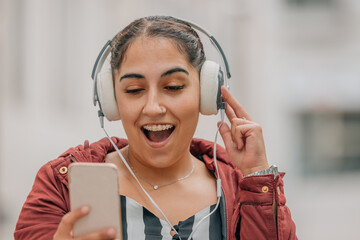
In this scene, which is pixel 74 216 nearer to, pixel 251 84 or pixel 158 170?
pixel 158 170

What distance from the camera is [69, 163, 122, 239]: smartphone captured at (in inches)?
45.2

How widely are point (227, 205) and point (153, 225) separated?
0.26 meters

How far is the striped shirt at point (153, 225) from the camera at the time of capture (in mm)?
1474

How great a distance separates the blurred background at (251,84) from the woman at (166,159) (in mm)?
2836

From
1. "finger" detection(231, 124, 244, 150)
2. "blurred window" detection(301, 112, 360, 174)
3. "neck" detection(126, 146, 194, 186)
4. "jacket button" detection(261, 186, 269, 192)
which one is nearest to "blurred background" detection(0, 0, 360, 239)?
"blurred window" detection(301, 112, 360, 174)

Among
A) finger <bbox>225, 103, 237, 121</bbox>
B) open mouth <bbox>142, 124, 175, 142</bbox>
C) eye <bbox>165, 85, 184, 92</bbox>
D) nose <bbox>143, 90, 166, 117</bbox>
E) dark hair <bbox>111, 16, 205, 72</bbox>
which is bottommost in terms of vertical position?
open mouth <bbox>142, 124, 175, 142</bbox>

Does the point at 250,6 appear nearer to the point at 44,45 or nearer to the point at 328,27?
the point at 328,27

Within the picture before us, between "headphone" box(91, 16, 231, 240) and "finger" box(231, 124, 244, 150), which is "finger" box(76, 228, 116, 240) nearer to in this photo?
"headphone" box(91, 16, 231, 240)

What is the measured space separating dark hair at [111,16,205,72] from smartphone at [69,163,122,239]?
513mm

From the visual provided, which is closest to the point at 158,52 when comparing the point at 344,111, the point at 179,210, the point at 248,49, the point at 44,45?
the point at 179,210

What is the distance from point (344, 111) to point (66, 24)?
7.15m

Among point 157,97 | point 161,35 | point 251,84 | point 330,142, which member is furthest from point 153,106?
point 330,142

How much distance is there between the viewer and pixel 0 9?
4.11 metres

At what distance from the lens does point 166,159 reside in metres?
1.54
